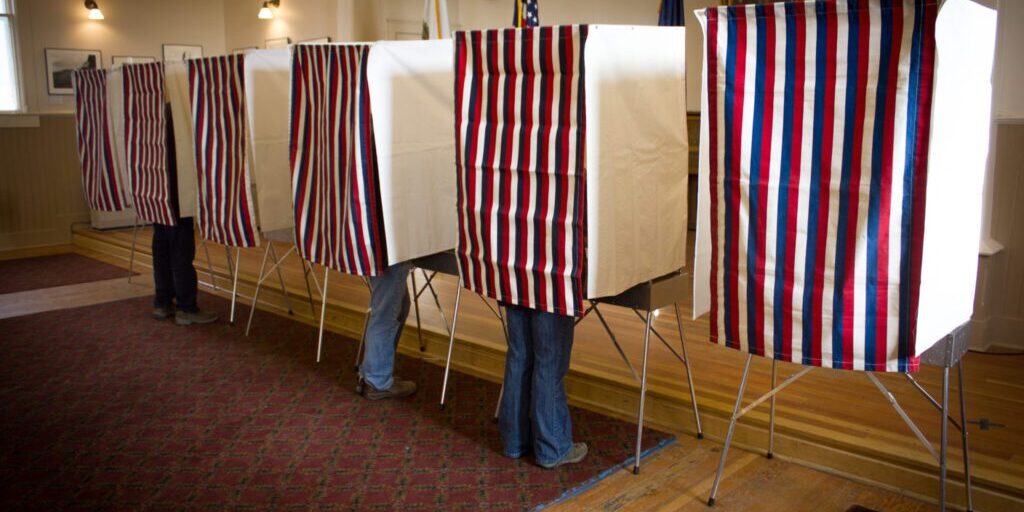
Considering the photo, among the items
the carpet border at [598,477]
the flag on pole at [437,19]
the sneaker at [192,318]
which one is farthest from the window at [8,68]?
the carpet border at [598,477]

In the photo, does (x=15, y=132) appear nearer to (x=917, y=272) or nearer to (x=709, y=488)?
(x=709, y=488)

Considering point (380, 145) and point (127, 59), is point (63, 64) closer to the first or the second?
point (127, 59)

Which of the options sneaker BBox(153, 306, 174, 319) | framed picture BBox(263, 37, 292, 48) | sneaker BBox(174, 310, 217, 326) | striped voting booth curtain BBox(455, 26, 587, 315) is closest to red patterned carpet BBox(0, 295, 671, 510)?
sneaker BBox(174, 310, 217, 326)

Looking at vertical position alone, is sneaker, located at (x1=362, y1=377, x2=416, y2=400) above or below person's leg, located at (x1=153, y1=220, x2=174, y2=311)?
below

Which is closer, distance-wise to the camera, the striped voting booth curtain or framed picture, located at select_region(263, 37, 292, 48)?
the striped voting booth curtain

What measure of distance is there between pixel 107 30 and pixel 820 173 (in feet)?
25.4

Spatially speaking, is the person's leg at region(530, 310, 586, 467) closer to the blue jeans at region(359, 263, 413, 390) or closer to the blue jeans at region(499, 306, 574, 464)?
the blue jeans at region(499, 306, 574, 464)

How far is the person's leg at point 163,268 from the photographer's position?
469cm

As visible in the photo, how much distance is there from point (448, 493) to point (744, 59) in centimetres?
153

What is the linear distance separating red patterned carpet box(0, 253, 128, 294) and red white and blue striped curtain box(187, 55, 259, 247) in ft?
7.93

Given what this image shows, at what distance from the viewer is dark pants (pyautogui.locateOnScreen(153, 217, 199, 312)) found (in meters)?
4.61

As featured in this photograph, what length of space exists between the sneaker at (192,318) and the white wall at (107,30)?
4.15 meters

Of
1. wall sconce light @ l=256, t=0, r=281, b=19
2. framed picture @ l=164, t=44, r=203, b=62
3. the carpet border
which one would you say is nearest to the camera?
the carpet border

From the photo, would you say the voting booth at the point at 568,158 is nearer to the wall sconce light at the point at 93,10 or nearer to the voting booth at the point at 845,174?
the voting booth at the point at 845,174
